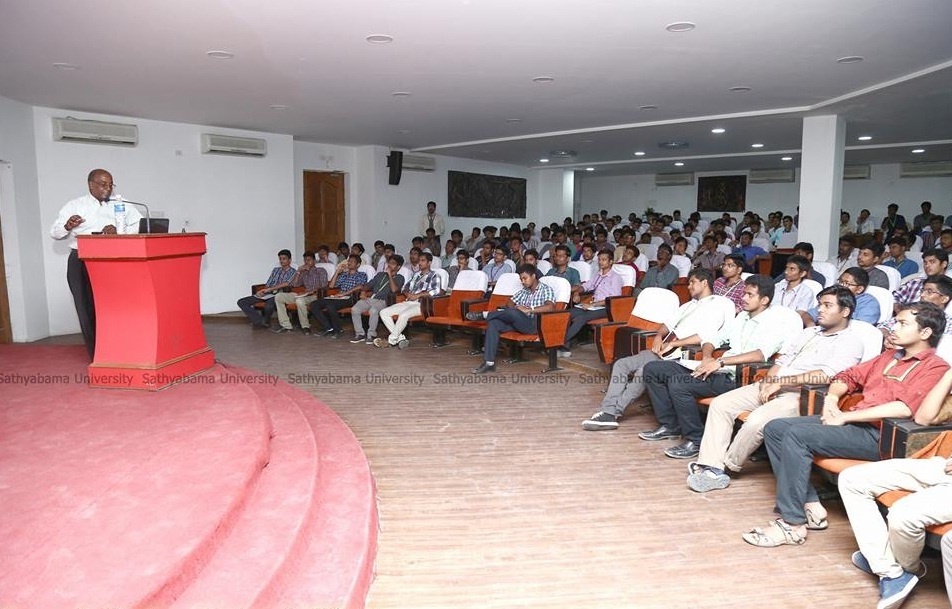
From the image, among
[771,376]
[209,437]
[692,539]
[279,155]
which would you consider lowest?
[692,539]

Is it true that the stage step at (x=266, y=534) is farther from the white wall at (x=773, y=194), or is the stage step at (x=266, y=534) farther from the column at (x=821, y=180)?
the white wall at (x=773, y=194)

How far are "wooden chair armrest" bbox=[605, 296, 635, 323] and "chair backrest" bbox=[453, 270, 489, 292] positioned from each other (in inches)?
58.6

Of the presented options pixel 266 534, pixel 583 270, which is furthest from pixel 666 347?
pixel 583 270

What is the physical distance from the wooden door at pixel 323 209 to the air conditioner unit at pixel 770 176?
10.1m

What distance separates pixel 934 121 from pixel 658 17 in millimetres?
6433

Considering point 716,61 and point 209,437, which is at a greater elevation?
point 716,61

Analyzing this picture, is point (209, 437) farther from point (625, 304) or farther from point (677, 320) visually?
point (625, 304)

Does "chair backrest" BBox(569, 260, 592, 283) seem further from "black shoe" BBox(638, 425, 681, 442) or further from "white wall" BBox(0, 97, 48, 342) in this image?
"white wall" BBox(0, 97, 48, 342)

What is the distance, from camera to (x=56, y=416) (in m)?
3.56

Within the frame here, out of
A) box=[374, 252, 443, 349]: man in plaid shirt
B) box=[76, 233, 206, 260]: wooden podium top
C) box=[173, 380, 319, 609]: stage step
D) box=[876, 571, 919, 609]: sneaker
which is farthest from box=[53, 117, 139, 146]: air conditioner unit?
box=[876, 571, 919, 609]: sneaker

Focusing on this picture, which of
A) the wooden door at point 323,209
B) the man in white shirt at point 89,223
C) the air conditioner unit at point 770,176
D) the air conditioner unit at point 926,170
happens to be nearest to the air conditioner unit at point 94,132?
the wooden door at point 323,209

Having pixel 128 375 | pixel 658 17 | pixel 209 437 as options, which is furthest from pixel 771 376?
pixel 128 375

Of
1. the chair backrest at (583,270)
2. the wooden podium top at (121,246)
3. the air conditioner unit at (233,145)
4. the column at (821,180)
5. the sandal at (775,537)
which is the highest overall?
the air conditioner unit at (233,145)

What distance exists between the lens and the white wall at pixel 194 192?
313 inches
